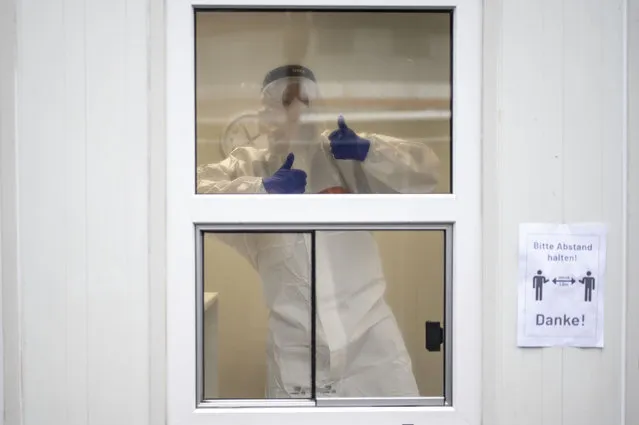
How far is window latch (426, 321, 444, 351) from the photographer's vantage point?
50.8 inches

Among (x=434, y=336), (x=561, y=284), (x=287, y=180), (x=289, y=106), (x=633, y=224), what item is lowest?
(x=434, y=336)

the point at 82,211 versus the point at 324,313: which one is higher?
the point at 82,211

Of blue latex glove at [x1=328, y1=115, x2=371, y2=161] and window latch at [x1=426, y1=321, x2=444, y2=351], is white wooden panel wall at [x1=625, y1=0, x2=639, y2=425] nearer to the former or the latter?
window latch at [x1=426, y1=321, x2=444, y2=351]

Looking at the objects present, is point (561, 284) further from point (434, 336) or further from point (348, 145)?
point (348, 145)

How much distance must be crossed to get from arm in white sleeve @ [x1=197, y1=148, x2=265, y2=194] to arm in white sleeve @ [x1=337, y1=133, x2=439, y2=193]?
264 mm

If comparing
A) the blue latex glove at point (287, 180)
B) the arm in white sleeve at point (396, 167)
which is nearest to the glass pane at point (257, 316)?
the blue latex glove at point (287, 180)

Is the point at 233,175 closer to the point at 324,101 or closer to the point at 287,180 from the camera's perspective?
the point at 287,180

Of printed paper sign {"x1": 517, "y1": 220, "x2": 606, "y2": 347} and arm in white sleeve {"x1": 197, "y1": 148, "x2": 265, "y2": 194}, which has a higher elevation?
arm in white sleeve {"x1": 197, "y1": 148, "x2": 265, "y2": 194}

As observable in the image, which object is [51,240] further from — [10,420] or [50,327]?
[10,420]

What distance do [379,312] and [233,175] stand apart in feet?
1.68

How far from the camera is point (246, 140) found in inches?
50.6

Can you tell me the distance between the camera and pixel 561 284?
125 centimetres

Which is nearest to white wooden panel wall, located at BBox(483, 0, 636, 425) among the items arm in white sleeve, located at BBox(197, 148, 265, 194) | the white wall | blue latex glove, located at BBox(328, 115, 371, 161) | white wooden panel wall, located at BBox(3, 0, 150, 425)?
the white wall

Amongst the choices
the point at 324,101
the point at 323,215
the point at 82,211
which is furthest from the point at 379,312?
the point at 82,211
